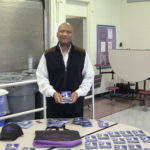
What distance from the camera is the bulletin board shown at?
5.93 meters

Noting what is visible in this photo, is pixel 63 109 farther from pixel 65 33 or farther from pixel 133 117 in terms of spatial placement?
pixel 133 117

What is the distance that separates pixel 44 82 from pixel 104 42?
401cm

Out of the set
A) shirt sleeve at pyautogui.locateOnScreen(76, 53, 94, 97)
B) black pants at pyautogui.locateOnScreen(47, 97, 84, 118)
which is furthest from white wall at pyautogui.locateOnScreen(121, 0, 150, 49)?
black pants at pyautogui.locateOnScreen(47, 97, 84, 118)

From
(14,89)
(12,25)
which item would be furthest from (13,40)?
(14,89)

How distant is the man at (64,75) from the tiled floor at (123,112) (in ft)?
6.46

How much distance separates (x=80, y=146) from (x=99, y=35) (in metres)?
4.45

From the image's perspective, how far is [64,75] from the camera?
225 cm

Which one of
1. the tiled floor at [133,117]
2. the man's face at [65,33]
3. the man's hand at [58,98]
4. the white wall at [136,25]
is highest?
the white wall at [136,25]

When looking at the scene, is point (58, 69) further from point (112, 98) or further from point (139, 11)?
point (139, 11)

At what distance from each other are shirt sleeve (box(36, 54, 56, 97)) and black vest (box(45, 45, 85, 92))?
0.04 metres

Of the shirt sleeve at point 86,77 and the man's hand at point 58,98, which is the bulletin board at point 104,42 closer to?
the shirt sleeve at point 86,77

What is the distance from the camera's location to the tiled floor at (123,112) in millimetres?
4312

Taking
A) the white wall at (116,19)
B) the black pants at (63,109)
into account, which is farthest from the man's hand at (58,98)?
the white wall at (116,19)

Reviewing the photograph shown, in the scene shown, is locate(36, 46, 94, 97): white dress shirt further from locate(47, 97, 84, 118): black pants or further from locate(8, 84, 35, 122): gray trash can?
locate(8, 84, 35, 122): gray trash can
